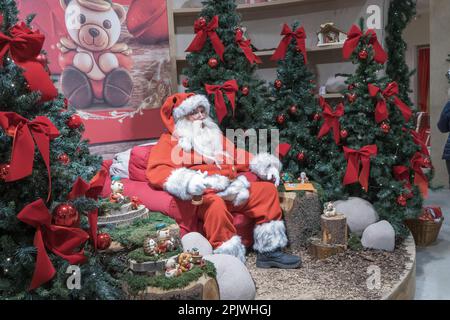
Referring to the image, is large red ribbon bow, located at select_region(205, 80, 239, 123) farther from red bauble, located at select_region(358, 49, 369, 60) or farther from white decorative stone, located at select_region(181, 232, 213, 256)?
white decorative stone, located at select_region(181, 232, 213, 256)

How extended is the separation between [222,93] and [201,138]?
1.84 ft

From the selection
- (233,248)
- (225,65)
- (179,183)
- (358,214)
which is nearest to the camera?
(233,248)

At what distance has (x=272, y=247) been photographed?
10.7ft

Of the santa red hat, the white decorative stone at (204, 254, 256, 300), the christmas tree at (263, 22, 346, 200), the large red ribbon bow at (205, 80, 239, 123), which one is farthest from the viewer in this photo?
the christmas tree at (263, 22, 346, 200)

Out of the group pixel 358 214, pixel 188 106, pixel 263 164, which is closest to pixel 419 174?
pixel 358 214

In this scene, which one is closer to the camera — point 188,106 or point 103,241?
point 103,241

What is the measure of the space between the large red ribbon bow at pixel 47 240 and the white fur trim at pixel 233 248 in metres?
1.11

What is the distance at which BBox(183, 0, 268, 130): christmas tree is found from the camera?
3.99 m

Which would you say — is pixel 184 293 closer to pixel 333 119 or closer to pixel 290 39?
pixel 333 119

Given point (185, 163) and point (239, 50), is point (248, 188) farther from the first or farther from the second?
point (239, 50)

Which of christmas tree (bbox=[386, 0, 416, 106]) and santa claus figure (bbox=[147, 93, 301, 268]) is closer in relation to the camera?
santa claus figure (bbox=[147, 93, 301, 268])

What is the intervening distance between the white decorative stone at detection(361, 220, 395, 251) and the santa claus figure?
2.00 feet

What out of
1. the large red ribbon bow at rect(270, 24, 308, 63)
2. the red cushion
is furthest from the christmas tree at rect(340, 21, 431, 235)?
the red cushion
